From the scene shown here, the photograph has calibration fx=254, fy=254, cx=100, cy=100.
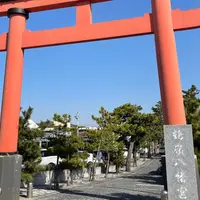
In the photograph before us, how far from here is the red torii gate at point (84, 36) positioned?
5.42 metres

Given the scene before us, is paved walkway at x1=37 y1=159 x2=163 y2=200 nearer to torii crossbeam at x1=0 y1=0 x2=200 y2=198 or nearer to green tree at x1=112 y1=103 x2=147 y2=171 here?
torii crossbeam at x1=0 y1=0 x2=200 y2=198

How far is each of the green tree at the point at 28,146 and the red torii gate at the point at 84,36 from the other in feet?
17.3

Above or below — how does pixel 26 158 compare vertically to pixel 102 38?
below

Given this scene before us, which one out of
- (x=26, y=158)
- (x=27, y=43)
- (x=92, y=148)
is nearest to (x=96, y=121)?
(x=92, y=148)

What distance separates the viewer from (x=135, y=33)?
6.02 m

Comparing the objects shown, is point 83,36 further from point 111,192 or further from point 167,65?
point 111,192

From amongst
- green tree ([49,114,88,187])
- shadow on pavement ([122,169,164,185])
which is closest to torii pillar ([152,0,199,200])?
green tree ([49,114,88,187])

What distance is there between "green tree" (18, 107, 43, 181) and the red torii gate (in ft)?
17.3

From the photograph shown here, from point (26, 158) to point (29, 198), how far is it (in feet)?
6.27

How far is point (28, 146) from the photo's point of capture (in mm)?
11500

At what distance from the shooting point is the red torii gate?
542cm

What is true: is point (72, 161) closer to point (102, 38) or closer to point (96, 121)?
point (96, 121)

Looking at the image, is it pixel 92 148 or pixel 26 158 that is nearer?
pixel 26 158

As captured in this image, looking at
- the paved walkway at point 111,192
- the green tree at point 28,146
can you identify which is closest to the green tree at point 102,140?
the paved walkway at point 111,192
